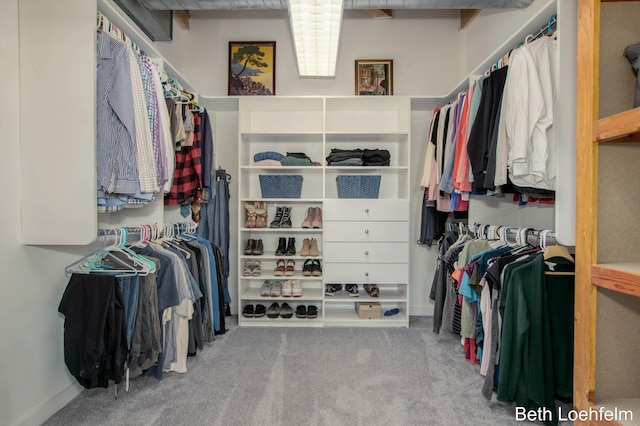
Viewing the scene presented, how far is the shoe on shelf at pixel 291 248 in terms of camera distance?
3365 mm

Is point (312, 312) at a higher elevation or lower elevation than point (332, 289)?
lower

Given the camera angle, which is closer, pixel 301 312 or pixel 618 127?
pixel 618 127

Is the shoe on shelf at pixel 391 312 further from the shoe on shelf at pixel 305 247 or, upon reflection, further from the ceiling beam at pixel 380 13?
the ceiling beam at pixel 380 13

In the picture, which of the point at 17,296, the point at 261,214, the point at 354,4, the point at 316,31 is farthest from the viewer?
the point at 261,214

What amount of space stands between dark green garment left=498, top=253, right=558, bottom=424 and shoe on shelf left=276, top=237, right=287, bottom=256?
207 centimetres

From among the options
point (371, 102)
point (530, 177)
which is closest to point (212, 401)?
point (530, 177)

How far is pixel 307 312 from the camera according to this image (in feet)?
10.8

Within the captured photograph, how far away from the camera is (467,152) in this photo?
2.30 meters

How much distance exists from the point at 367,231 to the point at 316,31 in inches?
68.0

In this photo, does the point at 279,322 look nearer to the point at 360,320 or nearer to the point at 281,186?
the point at 360,320

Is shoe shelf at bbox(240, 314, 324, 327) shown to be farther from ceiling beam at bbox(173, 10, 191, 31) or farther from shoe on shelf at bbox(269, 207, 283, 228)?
ceiling beam at bbox(173, 10, 191, 31)

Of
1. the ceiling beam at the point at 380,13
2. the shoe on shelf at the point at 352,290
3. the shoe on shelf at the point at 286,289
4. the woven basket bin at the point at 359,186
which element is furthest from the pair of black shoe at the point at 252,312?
the ceiling beam at the point at 380,13

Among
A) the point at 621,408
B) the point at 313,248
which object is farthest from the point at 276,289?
the point at 621,408

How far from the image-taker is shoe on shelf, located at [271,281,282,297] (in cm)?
331
